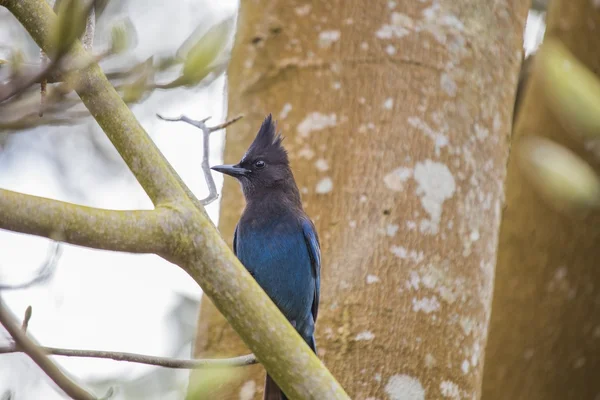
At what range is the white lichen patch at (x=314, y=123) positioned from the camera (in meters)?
3.37

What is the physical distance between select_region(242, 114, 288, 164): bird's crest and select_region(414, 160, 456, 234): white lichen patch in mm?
638

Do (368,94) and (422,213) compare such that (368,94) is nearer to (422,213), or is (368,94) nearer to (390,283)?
(422,213)

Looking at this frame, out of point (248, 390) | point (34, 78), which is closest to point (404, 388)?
point (248, 390)

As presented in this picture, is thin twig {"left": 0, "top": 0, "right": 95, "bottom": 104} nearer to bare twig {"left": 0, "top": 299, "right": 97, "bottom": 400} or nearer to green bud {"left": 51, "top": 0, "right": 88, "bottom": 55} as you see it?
green bud {"left": 51, "top": 0, "right": 88, "bottom": 55}

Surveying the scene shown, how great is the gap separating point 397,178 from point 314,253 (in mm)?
580

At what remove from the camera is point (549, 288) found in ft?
12.7

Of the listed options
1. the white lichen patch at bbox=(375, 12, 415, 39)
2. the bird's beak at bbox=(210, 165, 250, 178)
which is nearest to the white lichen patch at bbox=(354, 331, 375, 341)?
the bird's beak at bbox=(210, 165, 250, 178)

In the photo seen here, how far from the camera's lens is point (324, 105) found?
11.1 feet

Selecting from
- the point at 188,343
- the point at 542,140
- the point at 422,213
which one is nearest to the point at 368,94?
the point at 422,213

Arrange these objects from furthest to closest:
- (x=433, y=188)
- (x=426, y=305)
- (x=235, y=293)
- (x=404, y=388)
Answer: (x=433, y=188) → (x=426, y=305) → (x=404, y=388) → (x=235, y=293)

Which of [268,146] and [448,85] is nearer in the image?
[448,85]

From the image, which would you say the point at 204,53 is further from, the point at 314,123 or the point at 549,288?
the point at 549,288

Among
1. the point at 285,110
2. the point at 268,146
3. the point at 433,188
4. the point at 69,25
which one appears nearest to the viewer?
the point at 69,25

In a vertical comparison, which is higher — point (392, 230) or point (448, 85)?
point (448, 85)
